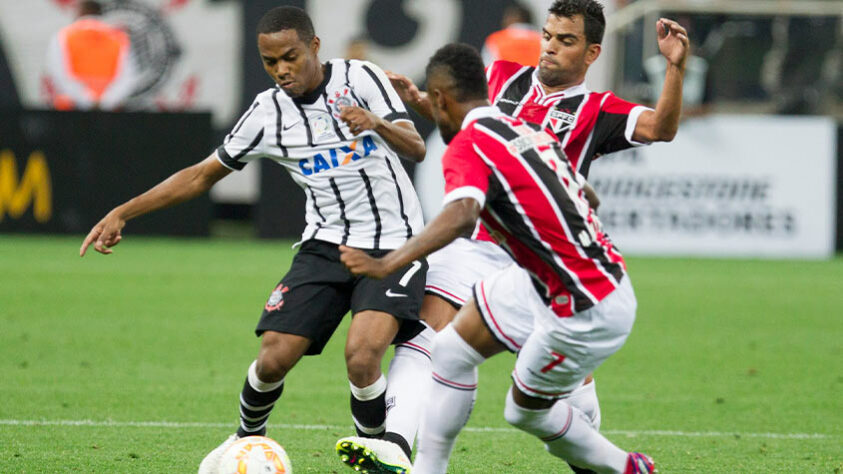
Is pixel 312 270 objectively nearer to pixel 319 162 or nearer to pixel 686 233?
pixel 319 162

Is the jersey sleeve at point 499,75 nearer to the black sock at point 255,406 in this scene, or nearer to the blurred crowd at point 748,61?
the black sock at point 255,406

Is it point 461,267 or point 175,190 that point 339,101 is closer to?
point 175,190

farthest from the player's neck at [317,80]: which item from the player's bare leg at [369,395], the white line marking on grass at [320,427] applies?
the white line marking on grass at [320,427]

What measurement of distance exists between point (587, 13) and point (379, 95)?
101 centimetres

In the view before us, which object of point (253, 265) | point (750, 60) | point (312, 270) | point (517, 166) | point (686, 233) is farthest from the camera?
point (750, 60)

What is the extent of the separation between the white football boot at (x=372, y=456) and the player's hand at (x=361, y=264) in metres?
1.10

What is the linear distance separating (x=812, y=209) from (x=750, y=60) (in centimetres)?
350

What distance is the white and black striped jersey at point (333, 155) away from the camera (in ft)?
17.9

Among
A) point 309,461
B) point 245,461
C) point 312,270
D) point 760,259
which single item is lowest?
point 760,259

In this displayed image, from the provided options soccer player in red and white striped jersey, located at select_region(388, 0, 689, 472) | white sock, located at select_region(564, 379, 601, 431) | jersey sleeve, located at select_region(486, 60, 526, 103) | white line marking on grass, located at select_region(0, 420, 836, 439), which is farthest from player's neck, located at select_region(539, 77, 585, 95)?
white line marking on grass, located at select_region(0, 420, 836, 439)

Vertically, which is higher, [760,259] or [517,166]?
[517,166]

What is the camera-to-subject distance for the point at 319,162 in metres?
5.46

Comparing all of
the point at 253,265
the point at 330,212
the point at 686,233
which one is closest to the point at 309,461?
the point at 330,212

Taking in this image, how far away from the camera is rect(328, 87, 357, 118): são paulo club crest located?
5.47 m
